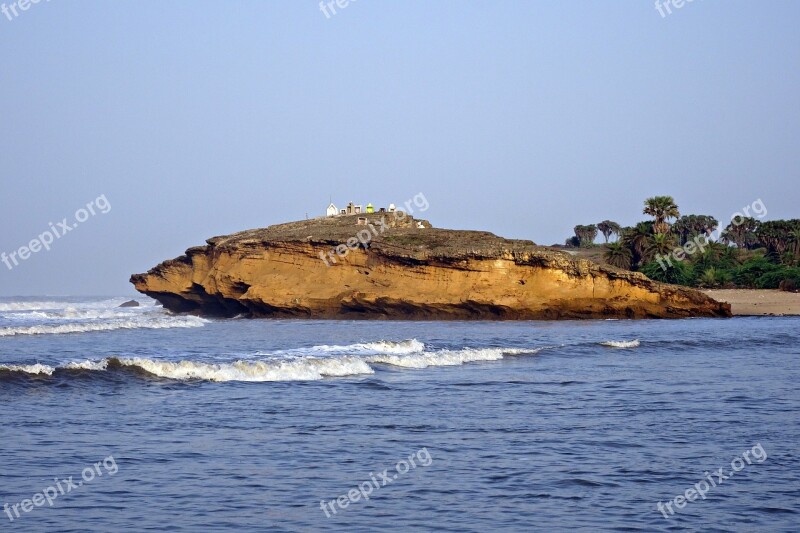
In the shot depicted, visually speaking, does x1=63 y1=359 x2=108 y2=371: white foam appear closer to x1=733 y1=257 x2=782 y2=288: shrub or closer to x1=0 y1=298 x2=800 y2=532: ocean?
x1=0 y1=298 x2=800 y2=532: ocean

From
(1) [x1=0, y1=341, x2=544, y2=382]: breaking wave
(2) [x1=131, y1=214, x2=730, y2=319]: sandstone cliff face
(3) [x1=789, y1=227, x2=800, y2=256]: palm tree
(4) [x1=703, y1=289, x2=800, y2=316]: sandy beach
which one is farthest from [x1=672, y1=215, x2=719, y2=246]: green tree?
(1) [x1=0, y1=341, x2=544, y2=382]: breaking wave

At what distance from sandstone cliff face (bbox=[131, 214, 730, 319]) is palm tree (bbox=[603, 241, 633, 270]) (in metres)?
20.0

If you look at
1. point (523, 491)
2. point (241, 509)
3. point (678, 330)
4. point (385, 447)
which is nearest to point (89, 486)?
point (241, 509)

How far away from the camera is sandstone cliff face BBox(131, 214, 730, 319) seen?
49.6 m

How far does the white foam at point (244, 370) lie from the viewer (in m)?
23.2

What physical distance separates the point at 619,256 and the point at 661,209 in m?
4.61

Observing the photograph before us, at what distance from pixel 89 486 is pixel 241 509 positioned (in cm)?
226

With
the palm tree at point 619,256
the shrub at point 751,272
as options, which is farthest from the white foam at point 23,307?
the shrub at point 751,272

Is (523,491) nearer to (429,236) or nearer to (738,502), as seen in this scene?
(738,502)

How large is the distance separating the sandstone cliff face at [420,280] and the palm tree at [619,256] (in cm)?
2000

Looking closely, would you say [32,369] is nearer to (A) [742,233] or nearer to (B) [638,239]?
(B) [638,239]

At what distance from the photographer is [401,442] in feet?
47.9

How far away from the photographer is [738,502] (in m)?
11.2

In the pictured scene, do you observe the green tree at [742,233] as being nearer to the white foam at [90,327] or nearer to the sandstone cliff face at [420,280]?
the sandstone cliff face at [420,280]
